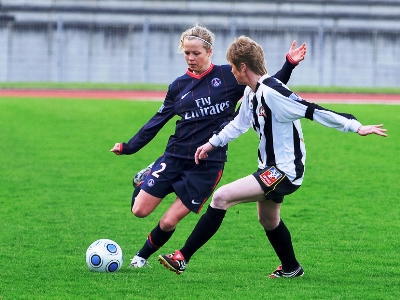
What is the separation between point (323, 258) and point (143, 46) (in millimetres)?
22819

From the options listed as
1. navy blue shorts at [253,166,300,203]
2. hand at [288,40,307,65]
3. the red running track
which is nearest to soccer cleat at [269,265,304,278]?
navy blue shorts at [253,166,300,203]

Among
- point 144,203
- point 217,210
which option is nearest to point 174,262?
point 217,210

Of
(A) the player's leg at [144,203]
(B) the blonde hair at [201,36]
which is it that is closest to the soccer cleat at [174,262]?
(A) the player's leg at [144,203]

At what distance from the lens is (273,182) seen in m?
5.88

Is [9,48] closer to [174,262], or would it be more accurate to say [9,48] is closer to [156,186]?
[156,186]

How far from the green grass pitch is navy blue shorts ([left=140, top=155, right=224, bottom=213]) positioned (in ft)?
1.98

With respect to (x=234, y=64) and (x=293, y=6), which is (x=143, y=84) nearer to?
(x=293, y=6)

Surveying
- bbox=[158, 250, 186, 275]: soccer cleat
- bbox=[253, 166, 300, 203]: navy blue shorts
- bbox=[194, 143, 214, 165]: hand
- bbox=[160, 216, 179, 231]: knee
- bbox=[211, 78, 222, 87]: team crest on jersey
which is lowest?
bbox=[158, 250, 186, 275]: soccer cleat

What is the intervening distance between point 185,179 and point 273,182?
37.6 inches

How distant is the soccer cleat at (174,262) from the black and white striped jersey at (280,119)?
0.91 meters

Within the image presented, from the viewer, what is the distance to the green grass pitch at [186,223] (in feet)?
19.6

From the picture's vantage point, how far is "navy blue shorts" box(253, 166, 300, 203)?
5879 mm

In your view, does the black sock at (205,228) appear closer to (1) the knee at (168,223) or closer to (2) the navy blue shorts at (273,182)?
(2) the navy blue shorts at (273,182)

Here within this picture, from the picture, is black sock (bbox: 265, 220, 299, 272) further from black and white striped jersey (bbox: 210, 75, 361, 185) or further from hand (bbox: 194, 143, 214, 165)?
hand (bbox: 194, 143, 214, 165)
